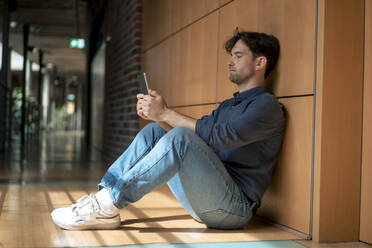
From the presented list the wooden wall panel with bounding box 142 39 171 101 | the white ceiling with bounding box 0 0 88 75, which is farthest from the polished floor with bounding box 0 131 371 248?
the white ceiling with bounding box 0 0 88 75

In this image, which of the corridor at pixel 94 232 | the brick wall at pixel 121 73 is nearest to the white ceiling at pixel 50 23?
the brick wall at pixel 121 73

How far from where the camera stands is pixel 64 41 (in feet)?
50.1

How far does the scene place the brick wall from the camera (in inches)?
203

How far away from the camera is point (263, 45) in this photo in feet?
7.41

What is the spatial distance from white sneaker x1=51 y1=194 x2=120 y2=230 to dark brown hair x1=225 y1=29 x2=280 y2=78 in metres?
1.03

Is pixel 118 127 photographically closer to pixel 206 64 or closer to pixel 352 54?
pixel 206 64

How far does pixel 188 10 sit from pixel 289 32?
1630 millimetres

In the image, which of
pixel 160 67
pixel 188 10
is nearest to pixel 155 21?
pixel 160 67

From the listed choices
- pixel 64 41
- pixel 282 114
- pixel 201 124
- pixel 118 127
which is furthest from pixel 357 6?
pixel 64 41

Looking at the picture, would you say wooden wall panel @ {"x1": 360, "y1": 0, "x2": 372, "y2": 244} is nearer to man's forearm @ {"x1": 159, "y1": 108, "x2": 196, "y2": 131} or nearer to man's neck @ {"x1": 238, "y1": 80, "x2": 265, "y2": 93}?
man's neck @ {"x1": 238, "y1": 80, "x2": 265, "y2": 93}

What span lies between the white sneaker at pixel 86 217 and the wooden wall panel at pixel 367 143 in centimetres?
109

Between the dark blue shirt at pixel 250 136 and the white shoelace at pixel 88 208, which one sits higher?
the dark blue shirt at pixel 250 136

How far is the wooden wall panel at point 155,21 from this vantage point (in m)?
4.24

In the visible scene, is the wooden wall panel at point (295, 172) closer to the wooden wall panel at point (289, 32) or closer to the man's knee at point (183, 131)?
the wooden wall panel at point (289, 32)
